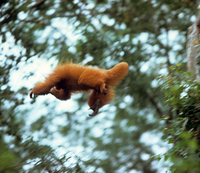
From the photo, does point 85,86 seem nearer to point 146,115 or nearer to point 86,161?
point 86,161

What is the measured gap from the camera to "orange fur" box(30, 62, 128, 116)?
363cm

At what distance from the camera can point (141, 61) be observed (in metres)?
5.49

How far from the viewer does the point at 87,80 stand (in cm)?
360

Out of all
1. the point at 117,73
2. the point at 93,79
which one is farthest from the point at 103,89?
the point at 117,73

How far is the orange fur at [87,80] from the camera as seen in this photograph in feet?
11.9

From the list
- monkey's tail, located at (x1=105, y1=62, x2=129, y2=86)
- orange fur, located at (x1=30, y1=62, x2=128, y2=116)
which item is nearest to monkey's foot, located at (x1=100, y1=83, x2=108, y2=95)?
orange fur, located at (x1=30, y1=62, x2=128, y2=116)

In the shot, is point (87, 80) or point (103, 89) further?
point (87, 80)

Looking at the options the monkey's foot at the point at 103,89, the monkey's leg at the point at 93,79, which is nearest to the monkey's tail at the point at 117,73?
the monkey's leg at the point at 93,79

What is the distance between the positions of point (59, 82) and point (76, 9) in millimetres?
2597

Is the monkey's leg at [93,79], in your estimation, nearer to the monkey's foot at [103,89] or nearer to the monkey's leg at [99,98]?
the monkey's foot at [103,89]

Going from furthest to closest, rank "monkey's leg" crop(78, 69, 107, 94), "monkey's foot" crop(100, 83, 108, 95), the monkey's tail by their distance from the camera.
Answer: the monkey's tail, "monkey's leg" crop(78, 69, 107, 94), "monkey's foot" crop(100, 83, 108, 95)

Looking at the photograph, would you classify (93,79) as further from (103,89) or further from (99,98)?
(99,98)

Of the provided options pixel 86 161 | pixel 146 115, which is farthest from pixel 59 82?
pixel 146 115

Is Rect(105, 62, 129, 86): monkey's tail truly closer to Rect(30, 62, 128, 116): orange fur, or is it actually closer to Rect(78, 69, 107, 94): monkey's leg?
Rect(30, 62, 128, 116): orange fur
